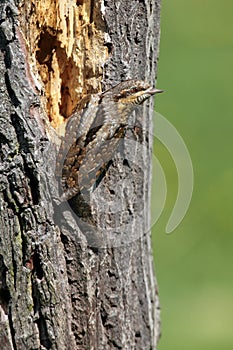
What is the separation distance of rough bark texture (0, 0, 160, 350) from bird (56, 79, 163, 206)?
5 centimetres

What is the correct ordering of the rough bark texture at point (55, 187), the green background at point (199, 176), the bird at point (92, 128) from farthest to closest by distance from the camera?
the green background at point (199, 176)
the bird at point (92, 128)
the rough bark texture at point (55, 187)

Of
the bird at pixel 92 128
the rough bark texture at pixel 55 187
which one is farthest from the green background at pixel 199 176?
the bird at pixel 92 128

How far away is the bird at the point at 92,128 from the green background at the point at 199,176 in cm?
175

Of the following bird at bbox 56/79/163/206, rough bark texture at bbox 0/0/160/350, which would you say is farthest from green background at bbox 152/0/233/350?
bird at bbox 56/79/163/206

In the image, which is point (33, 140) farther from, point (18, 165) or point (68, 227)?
point (68, 227)

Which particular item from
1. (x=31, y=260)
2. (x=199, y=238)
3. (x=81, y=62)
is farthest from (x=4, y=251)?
(x=199, y=238)

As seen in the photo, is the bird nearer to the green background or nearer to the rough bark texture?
the rough bark texture

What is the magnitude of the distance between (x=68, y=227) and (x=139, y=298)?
62 cm

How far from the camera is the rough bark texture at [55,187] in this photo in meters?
3.58

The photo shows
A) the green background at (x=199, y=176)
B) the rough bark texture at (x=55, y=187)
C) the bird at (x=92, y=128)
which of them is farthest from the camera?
the green background at (x=199, y=176)

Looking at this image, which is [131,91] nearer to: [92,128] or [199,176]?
[92,128]

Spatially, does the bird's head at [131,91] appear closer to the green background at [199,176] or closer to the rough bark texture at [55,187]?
the rough bark texture at [55,187]

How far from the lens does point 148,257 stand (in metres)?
4.33

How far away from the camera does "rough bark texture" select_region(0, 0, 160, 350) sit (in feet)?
11.7
